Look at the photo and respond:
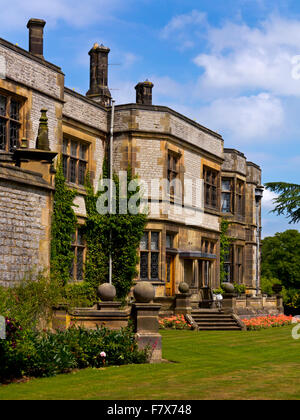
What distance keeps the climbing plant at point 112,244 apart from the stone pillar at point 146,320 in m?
9.88

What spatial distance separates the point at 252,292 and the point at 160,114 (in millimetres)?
14427

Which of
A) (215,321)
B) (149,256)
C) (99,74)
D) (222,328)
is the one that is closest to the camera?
(222,328)

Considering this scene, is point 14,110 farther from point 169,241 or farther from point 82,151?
point 169,241

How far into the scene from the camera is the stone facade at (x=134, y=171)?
1427cm

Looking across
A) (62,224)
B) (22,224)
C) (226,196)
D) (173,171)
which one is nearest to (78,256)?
(62,224)

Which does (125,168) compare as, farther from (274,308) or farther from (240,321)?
(274,308)

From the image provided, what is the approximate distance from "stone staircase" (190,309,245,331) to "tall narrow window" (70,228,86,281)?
4281 millimetres

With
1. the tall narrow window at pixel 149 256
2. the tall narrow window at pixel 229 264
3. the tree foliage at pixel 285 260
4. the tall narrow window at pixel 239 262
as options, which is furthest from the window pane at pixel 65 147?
the tree foliage at pixel 285 260

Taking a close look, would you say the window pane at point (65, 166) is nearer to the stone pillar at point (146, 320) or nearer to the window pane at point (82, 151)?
the window pane at point (82, 151)

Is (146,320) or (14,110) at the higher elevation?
(14,110)

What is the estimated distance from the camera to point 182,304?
22.4 metres

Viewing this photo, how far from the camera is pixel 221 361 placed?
12.6 meters

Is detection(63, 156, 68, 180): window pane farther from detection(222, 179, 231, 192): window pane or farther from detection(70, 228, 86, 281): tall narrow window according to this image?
detection(222, 179, 231, 192): window pane

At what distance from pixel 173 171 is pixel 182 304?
5.71 metres
